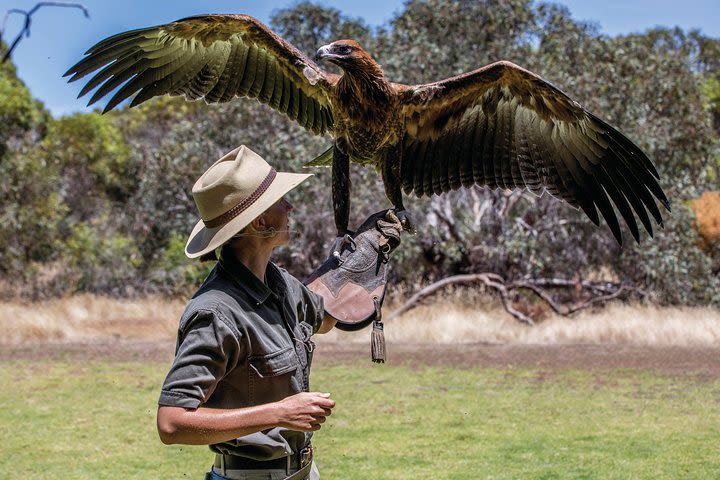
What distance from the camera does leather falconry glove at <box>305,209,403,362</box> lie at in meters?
3.38

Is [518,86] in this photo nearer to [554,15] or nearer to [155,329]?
[155,329]

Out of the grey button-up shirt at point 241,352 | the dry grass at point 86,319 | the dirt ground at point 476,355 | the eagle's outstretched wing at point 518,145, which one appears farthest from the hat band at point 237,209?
the dry grass at point 86,319

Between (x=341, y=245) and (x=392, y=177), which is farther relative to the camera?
(x=392, y=177)

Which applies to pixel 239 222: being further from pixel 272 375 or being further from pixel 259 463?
pixel 259 463

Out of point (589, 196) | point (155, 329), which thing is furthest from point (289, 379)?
point (155, 329)

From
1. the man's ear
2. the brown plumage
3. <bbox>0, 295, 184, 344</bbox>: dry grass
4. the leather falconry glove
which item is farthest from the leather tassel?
<bbox>0, 295, 184, 344</bbox>: dry grass

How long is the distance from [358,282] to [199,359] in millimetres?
1129

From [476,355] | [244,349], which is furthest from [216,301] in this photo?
[476,355]

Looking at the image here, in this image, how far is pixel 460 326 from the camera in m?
14.7

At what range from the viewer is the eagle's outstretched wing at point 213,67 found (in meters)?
4.84

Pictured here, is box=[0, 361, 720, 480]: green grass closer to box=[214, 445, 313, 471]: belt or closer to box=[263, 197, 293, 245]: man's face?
box=[214, 445, 313, 471]: belt

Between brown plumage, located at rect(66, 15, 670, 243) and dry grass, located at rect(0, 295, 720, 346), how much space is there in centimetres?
920

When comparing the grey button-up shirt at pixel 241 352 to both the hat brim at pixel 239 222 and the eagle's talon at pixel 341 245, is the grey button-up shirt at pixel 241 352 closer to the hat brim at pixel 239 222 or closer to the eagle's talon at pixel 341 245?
the hat brim at pixel 239 222

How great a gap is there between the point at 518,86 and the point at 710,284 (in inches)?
495
